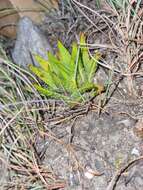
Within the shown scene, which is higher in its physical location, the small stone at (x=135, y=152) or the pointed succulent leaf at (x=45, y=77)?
the pointed succulent leaf at (x=45, y=77)

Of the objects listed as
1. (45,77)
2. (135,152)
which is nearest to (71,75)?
(45,77)

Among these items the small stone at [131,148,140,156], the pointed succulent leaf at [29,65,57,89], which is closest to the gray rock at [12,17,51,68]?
the pointed succulent leaf at [29,65,57,89]

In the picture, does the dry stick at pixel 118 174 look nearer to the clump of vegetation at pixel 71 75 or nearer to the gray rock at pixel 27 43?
the clump of vegetation at pixel 71 75

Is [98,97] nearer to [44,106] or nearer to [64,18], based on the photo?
[44,106]

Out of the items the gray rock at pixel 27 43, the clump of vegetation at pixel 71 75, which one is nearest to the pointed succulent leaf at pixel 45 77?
the clump of vegetation at pixel 71 75

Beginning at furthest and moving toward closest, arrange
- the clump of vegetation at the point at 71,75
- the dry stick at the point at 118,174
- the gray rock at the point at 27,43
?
1. the gray rock at the point at 27,43
2. the clump of vegetation at the point at 71,75
3. the dry stick at the point at 118,174
